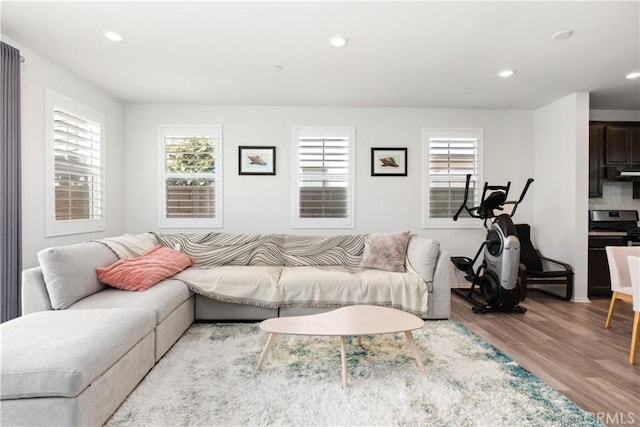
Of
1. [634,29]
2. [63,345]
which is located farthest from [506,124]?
[63,345]

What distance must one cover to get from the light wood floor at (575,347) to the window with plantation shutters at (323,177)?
6.31 feet

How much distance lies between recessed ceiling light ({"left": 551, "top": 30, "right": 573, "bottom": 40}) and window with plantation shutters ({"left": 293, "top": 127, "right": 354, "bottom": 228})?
239 cm

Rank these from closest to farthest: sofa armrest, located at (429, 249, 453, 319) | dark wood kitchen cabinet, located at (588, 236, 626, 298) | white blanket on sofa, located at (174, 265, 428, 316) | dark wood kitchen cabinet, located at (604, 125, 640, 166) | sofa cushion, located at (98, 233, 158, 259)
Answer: sofa cushion, located at (98, 233, 158, 259)
white blanket on sofa, located at (174, 265, 428, 316)
sofa armrest, located at (429, 249, 453, 319)
dark wood kitchen cabinet, located at (588, 236, 626, 298)
dark wood kitchen cabinet, located at (604, 125, 640, 166)

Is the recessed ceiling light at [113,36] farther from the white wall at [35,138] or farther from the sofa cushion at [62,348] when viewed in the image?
the sofa cushion at [62,348]

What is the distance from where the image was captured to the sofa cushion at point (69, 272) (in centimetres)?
218

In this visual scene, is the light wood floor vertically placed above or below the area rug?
below

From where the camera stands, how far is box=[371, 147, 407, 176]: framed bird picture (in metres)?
4.50

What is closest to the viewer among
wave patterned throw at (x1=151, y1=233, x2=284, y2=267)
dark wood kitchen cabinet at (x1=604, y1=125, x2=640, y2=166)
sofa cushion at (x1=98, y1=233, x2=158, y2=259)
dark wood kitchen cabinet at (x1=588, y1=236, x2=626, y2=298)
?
sofa cushion at (x1=98, y1=233, x2=158, y2=259)

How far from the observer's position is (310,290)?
9.99 ft

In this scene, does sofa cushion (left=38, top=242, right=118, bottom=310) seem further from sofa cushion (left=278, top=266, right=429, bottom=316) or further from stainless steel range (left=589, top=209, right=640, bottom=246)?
stainless steel range (left=589, top=209, right=640, bottom=246)

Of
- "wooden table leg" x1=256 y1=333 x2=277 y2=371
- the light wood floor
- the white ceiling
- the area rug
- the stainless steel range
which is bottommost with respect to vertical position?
the light wood floor

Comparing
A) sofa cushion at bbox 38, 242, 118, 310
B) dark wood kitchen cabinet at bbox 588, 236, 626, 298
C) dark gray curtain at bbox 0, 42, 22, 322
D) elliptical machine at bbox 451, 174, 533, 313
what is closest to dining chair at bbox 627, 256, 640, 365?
elliptical machine at bbox 451, 174, 533, 313

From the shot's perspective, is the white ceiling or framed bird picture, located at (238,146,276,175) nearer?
the white ceiling

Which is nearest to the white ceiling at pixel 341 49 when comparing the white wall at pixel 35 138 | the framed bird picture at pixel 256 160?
the white wall at pixel 35 138
